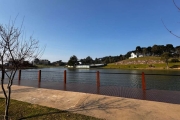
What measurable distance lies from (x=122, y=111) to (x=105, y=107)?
0.62 m

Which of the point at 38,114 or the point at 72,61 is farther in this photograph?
the point at 72,61

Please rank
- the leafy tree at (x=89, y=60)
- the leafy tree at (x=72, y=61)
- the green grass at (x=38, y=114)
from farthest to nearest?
the leafy tree at (x=89, y=60) < the leafy tree at (x=72, y=61) < the green grass at (x=38, y=114)

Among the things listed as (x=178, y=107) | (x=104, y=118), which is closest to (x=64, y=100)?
(x=104, y=118)

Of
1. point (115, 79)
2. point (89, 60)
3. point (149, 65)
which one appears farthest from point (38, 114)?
point (89, 60)

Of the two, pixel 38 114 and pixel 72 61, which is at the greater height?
pixel 72 61

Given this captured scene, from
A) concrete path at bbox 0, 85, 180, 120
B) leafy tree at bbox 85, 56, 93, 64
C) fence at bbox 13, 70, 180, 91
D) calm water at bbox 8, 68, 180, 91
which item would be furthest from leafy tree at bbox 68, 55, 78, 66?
concrete path at bbox 0, 85, 180, 120

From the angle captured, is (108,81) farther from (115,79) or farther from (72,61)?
(72,61)

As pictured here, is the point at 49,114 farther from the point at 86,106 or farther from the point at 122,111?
the point at 122,111

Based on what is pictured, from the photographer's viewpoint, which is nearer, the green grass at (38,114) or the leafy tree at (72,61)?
the green grass at (38,114)

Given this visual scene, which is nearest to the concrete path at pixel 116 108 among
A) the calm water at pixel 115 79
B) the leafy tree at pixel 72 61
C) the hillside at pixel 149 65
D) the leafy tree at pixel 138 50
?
the calm water at pixel 115 79

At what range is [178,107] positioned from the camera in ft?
14.6

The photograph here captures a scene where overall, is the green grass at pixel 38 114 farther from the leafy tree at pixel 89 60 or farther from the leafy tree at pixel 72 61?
the leafy tree at pixel 89 60

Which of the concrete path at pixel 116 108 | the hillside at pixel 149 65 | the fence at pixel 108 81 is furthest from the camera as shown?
the hillside at pixel 149 65

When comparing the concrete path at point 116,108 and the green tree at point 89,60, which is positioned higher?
the green tree at point 89,60
